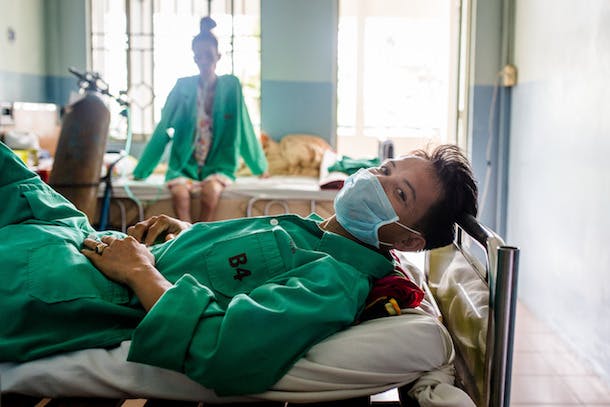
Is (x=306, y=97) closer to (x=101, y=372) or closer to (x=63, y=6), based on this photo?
(x=63, y=6)

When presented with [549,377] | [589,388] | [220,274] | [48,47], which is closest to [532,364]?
[549,377]

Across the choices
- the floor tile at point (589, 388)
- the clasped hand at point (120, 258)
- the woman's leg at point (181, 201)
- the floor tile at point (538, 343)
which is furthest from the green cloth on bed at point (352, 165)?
the clasped hand at point (120, 258)

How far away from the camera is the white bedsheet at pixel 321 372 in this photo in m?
1.09

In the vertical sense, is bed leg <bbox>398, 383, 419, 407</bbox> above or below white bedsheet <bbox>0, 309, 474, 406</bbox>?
below

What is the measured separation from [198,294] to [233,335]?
0.12m

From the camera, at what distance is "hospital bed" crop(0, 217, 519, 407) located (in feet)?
3.41

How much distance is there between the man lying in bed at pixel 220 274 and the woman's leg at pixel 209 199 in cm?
209

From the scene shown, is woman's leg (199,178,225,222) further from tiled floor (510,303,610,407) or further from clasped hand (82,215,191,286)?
clasped hand (82,215,191,286)

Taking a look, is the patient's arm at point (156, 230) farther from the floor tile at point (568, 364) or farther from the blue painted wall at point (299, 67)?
the blue painted wall at point (299, 67)

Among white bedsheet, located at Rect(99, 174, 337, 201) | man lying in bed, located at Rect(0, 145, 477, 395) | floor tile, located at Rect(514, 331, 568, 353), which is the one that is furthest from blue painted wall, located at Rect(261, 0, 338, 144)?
man lying in bed, located at Rect(0, 145, 477, 395)

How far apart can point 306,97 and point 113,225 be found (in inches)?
94.7

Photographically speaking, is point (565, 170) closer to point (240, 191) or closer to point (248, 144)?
point (240, 191)

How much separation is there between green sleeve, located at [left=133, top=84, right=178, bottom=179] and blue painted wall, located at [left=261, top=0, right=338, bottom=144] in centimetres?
157

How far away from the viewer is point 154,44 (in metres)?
5.69
